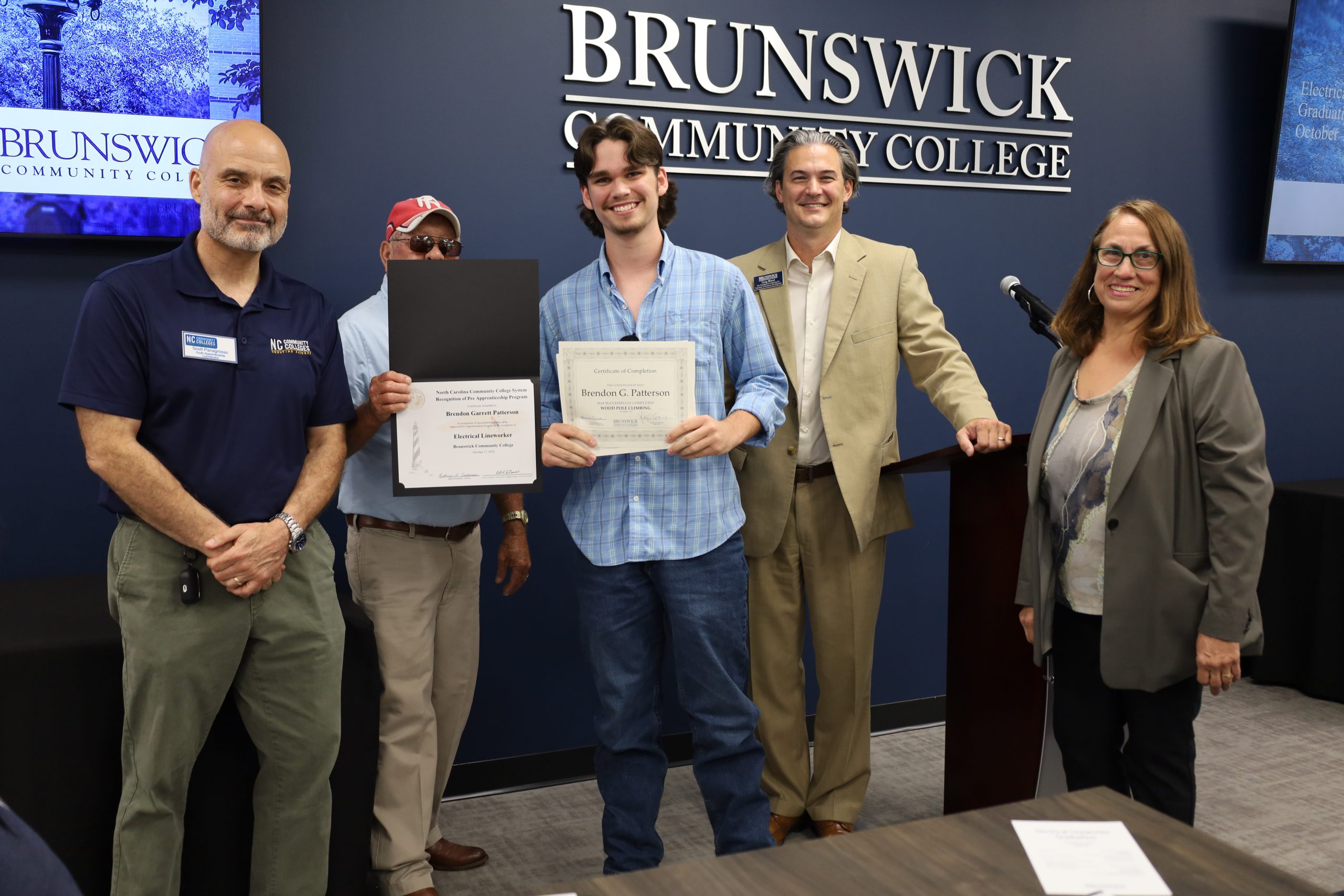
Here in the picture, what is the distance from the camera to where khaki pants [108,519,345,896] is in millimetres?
2025

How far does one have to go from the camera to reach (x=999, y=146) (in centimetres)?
409

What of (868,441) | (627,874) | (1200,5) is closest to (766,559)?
(868,441)

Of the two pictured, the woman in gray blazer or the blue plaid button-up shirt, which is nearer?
the woman in gray blazer

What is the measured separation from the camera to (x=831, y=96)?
3.80 metres

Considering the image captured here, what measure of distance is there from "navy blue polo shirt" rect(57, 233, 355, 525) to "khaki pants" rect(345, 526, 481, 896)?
50 centimetres

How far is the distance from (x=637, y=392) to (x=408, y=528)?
0.73 meters

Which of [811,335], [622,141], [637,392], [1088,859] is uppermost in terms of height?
[622,141]

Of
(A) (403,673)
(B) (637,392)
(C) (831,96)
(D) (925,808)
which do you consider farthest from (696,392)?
(C) (831,96)

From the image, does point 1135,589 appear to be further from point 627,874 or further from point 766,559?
point 627,874

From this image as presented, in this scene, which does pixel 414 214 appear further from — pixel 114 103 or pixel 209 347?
pixel 114 103

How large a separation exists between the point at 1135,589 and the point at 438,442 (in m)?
1.54

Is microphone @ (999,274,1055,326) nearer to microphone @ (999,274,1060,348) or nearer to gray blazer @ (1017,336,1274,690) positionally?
microphone @ (999,274,1060,348)

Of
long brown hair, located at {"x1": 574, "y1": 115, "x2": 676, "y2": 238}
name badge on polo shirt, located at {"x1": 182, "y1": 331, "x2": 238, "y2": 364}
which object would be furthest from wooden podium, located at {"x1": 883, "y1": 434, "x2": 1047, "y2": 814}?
name badge on polo shirt, located at {"x1": 182, "y1": 331, "x2": 238, "y2": 364}

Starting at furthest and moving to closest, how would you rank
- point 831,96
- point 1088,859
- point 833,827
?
point 831,96, point 833,827, point 1088,859
